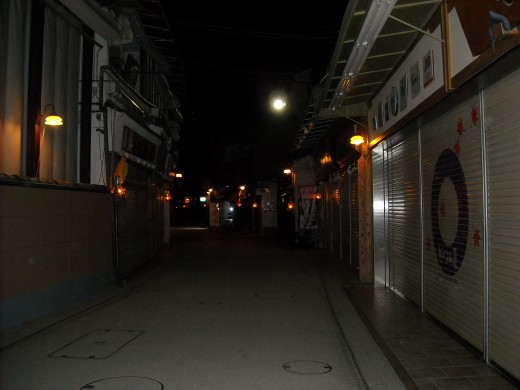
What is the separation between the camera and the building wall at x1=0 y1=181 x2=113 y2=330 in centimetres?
791

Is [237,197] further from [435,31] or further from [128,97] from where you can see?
[435,31]

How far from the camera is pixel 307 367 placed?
19.8 feet

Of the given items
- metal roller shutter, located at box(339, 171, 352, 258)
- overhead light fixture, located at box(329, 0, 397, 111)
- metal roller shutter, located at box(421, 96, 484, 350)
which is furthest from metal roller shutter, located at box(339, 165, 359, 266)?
metal roller shutter, located at box(421, 96, 484, 350)

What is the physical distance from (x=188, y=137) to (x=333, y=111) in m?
41.5

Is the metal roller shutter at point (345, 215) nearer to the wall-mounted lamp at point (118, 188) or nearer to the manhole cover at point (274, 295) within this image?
the manhole cover at point (274, 295)

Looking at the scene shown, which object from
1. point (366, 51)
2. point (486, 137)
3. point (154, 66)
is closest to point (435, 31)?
point (366, 51)

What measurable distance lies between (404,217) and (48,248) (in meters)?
6.77

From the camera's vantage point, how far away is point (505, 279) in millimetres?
5406

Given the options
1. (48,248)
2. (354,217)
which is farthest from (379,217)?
(48,248)

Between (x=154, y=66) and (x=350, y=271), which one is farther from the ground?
(x=154, y=66)

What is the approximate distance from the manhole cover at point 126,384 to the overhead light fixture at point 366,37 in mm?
4903

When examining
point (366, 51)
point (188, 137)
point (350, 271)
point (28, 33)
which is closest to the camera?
point (366, 51)

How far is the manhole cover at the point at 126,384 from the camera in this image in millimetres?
5277

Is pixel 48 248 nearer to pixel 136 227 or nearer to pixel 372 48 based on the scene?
pixel 372 48
